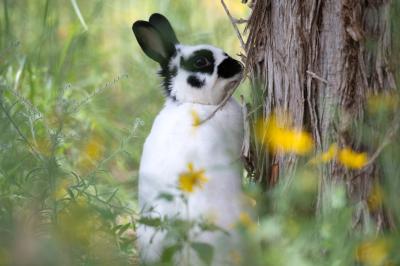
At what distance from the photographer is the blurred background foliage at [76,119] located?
2969 millimetres

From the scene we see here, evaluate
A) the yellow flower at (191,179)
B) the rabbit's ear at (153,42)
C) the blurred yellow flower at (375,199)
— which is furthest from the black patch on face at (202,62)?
the blurred yellow flower at (375,199)

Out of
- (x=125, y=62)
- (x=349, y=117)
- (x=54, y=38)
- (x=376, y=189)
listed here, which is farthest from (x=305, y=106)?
(x=125, y=62)

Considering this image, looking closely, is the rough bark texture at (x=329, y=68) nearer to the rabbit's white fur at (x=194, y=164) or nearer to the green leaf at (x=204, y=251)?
the rabbit's white fur at (x=194, y=164)

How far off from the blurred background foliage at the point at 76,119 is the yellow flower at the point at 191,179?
0.84 feet

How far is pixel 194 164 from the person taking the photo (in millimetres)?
3410

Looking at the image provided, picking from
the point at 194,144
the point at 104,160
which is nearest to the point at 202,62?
the point at 194,144

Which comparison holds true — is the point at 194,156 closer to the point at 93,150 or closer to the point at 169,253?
the point at 169,253

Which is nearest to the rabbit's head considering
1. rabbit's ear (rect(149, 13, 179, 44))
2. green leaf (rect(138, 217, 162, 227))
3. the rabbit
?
the rabbit

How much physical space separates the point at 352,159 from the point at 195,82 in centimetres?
92

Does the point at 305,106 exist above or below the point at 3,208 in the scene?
above

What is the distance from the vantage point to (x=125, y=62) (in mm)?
5410

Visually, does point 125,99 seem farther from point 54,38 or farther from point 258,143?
point 258,143

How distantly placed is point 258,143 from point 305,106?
300mm

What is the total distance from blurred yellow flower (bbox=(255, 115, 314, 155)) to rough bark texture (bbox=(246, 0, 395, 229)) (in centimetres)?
3
